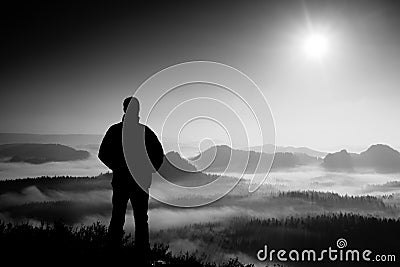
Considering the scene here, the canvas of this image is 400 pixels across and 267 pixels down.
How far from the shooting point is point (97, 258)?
704 cm

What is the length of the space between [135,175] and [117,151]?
0.67 meters

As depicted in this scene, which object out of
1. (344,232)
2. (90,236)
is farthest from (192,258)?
(344,232)

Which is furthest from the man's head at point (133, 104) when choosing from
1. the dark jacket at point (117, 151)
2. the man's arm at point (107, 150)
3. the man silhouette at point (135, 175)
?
the man's arm at point (107, 150)

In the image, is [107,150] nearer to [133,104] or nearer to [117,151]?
[117,151]

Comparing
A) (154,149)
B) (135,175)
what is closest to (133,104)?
(154,149)

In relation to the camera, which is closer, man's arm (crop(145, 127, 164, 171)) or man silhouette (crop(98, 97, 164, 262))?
man silhouette (crop(98, 97, 164, 262))

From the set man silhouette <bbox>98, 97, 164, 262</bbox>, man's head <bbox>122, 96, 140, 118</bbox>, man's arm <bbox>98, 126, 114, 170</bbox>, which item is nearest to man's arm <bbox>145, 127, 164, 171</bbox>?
man silhouette <bbox>98, 97, 164, 262</bbox>

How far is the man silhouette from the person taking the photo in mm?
7102

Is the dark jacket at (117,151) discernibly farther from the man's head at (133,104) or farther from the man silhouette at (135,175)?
the man's head at (133,104)

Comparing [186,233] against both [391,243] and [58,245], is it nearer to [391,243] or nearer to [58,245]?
[391,243]

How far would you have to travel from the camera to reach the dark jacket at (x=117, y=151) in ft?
23.5

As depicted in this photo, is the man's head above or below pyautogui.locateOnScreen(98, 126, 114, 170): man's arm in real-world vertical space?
above

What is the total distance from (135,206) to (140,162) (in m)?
0.95

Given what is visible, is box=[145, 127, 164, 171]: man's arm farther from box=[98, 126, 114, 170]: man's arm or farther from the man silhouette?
box=[98, 126, 114, 170]: man's arm
